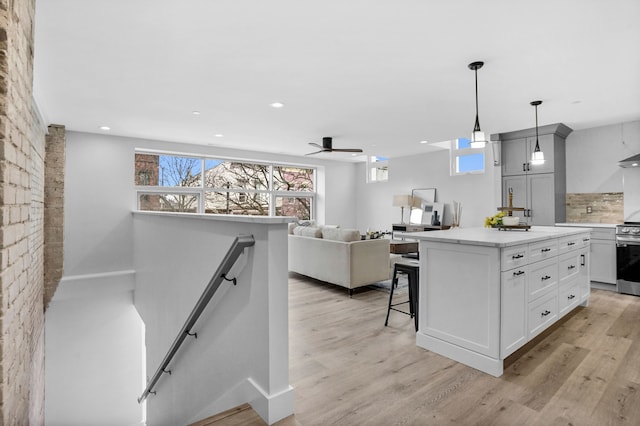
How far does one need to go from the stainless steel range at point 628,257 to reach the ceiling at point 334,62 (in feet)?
5.28

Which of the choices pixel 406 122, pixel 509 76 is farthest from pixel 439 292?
pixel 406 122

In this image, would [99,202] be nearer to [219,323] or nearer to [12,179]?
[219,323]

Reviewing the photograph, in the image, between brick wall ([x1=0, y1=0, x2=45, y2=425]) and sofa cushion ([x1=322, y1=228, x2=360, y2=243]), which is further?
sofa cushion ([x1=322, y1=228, x2=360, y2=243])

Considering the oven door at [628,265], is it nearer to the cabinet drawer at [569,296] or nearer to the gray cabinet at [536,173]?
the gray cabinet at [536,173]

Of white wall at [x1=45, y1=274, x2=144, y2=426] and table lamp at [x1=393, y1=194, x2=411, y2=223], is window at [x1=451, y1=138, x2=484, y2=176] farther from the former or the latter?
white wall at [x1=45, y1=274, x2=144, y2=426]

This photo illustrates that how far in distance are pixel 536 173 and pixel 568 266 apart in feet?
9.46

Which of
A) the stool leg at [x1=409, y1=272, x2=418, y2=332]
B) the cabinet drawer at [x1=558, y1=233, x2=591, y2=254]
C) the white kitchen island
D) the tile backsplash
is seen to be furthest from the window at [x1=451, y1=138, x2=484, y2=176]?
the stool leg at [x1=409, y1=272, x2=418, y2=332]

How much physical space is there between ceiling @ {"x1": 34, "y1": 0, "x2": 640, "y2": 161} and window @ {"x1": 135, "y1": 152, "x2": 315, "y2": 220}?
1544 millimetres

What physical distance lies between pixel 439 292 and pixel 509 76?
87.1 inches

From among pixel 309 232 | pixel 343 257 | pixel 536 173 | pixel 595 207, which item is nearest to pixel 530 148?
pixel 536 173

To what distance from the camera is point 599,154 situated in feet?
18.3

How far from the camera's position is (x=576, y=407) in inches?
83.7

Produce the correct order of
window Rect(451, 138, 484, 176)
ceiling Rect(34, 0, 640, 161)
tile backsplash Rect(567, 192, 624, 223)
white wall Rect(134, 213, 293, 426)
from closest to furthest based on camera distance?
white wall Rect(134, 213, 293, 426), ceiling Rect(34, 0, 640, 161), tile backsplash Rect(567, 192, 624, 223), window Rect(451, 138, 484, 176)

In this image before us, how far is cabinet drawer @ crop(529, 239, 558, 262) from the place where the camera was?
2.88m
